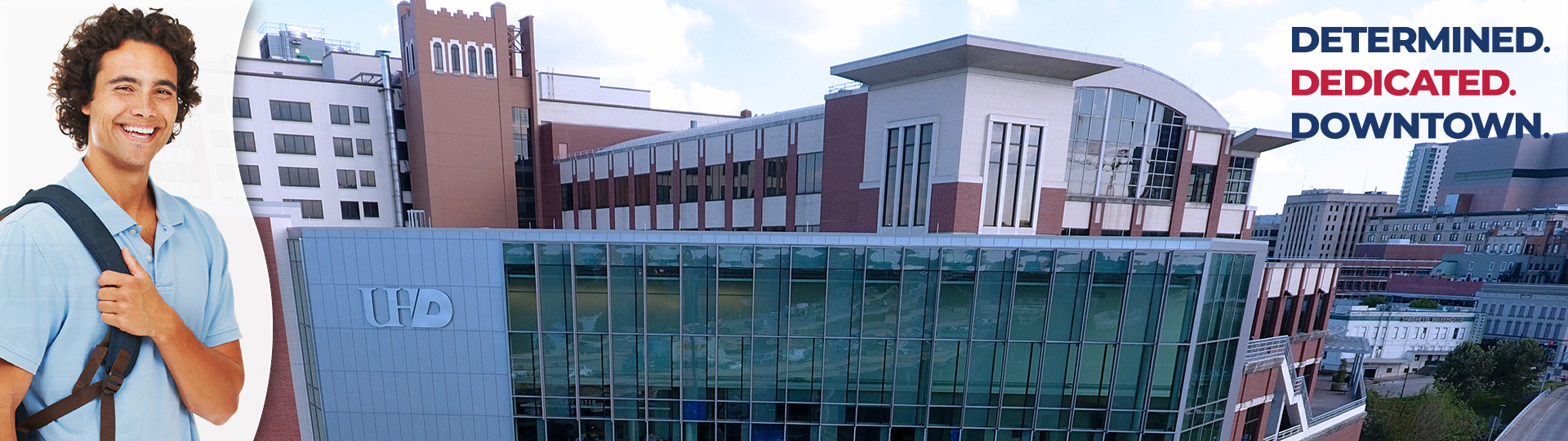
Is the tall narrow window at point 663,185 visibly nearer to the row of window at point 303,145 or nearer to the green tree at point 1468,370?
the row of window at point 303,145

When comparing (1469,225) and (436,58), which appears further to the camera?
(1469,225)

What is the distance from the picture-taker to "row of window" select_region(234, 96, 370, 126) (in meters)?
34.1

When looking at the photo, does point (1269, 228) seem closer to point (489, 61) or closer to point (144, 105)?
point (489, 61)

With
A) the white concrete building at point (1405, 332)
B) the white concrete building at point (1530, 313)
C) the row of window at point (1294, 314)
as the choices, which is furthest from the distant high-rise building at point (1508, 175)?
A: the row of window at point (1294, 314)

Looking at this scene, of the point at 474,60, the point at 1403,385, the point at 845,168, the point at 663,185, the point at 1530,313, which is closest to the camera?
the point at 845,168

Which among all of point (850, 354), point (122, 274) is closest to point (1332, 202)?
point (850, 354)

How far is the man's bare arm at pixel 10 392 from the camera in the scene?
5.61m

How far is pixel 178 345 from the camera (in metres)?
6.45

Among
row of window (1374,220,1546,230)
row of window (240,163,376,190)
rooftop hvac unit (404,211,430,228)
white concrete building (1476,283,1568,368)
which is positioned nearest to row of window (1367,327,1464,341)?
white concrete building (1476,283,1568,368)

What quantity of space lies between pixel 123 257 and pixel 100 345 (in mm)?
903

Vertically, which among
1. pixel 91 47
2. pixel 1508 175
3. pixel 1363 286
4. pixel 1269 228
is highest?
pixel 1508 175

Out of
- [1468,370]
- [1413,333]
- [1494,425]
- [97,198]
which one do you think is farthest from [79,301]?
[1413,333]

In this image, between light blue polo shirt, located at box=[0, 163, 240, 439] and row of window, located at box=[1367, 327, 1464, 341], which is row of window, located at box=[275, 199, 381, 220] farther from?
row of window, located at box=[1367, 327, 1464, 341]

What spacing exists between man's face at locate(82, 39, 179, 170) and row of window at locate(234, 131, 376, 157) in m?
37.3
